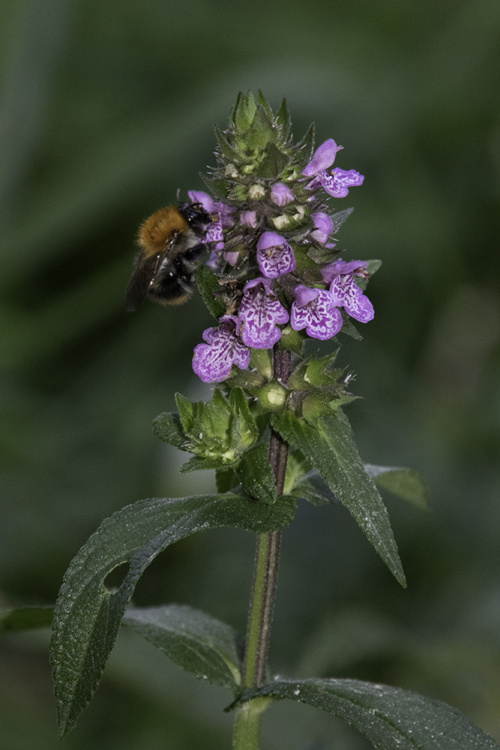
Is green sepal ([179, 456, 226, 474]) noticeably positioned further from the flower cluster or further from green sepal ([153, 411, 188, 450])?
the flower cluster

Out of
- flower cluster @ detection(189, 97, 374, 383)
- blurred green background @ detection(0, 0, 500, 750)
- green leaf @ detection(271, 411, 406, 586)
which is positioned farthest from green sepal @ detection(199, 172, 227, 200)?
blurred green background @ detection(0, 0, 500, 750)

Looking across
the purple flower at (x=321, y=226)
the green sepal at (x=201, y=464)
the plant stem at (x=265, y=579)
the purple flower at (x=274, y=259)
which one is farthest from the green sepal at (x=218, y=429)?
the purple flower at (x=321, y=226)

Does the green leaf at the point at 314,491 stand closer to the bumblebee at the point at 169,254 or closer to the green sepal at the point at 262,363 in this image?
the green sepal at the point at 262,363

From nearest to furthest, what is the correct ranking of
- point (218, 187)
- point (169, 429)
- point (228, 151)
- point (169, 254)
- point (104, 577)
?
point (104, 577) → point (228, 151) → point (218, 187) → point (169, 429) → point (169, 254)

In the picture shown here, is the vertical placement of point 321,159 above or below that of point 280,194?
above

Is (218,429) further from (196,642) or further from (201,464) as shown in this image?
(196,642)

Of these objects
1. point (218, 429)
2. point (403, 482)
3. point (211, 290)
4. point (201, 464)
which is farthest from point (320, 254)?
point (403, 482)
